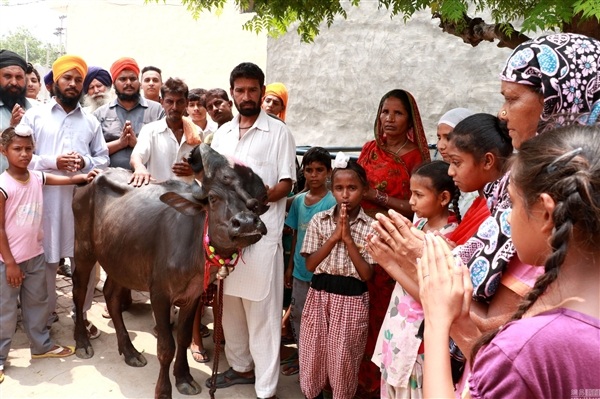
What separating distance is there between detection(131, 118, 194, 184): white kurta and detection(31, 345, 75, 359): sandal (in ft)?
5.56

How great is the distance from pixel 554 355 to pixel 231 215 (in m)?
2.41

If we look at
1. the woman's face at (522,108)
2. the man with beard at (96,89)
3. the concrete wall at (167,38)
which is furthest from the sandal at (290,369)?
the concrete wall at (167,38)

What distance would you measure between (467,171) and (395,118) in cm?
145

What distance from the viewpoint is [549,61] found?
2053mm

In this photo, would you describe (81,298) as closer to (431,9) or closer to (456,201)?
(456,201)

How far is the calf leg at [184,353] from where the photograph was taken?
415 cm

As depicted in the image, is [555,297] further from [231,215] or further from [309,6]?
[309,6]

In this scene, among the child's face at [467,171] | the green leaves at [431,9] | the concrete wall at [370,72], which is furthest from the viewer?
the concrete wall at [370,72]

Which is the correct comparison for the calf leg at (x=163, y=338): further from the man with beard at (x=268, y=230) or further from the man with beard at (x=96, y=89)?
the man with beard at (x=96, y=89)

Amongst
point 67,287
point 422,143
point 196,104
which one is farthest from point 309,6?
point 67,287

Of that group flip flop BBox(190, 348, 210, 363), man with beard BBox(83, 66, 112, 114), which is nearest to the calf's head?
flip flop BBox(190, 348, 210, 363)

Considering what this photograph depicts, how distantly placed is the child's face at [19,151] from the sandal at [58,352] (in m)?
1.62

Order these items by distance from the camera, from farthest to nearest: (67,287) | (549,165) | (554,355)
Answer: (67,287) < (549,165) < (554,355)

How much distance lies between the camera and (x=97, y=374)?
14.9 feet
